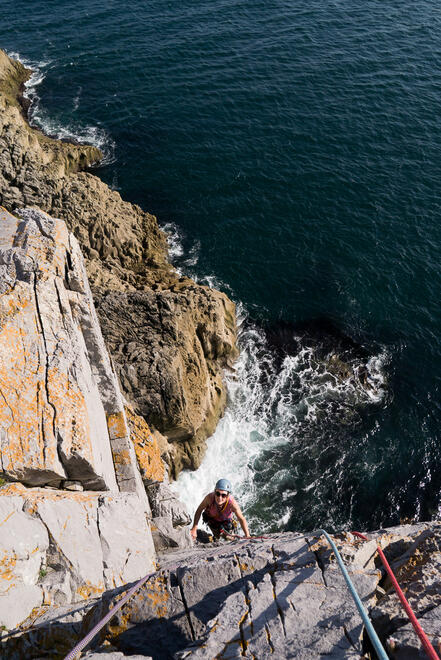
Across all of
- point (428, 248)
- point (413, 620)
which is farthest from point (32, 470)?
point (428, 248)

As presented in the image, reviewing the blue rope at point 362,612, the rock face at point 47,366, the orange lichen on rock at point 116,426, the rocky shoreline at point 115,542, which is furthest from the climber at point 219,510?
the blue rope at point 362,612

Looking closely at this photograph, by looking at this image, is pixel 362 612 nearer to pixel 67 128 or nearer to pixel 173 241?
pixel 173 241

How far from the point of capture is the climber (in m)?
13.9

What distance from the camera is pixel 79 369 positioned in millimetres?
13328

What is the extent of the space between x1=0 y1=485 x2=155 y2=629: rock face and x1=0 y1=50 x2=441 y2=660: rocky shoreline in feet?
0.10

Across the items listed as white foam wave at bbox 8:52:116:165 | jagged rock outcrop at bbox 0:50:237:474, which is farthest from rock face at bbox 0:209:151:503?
white foam wave at bbox 8:52:116:165

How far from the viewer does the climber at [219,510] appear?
13.9 metres

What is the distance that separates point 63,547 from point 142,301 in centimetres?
1693

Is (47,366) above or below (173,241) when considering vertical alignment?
above

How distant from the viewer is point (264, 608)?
24.0ft

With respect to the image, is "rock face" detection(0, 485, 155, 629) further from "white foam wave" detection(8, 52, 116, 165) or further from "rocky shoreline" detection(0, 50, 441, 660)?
"white foam wave" detection(8, 52, 116, 165)

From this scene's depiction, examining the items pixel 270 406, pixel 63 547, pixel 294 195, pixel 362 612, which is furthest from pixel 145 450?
pixel 294 195

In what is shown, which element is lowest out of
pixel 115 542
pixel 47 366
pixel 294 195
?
pixel 115 542

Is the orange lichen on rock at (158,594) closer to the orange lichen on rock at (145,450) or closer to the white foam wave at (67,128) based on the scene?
the orange lichen on rock at (145,450)
